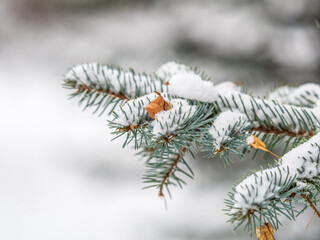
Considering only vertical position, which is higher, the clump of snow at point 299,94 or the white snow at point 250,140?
the clump of snow at point 299,94

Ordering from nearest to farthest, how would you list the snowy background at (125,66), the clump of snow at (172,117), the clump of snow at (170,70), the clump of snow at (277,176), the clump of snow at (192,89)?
the clump of snow at (277,176), the clump of snow at (172,117), the clump of snow at (192,89), the clump of snow at (170,70), the snowy background at (125,66)

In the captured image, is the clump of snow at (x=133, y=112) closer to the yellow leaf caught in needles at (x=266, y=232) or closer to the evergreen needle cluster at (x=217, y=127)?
the evergreen needle cluster at (x=217, y=127)

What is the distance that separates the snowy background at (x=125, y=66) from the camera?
2422mm

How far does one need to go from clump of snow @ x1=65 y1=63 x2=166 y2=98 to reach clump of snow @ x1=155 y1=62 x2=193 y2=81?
15cm

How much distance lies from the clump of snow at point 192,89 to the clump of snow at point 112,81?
65 mm

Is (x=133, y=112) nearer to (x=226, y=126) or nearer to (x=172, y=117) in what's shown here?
(x=172, y=117)

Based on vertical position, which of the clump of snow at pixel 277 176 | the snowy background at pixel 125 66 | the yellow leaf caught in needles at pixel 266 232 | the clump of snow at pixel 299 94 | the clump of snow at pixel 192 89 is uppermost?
the snowy background at pixel 125 66

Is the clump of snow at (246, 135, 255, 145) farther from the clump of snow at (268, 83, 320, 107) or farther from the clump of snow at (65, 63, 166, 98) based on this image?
the clump of snow at (268, 83, 320, 107)

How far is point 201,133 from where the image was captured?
2.15 ft

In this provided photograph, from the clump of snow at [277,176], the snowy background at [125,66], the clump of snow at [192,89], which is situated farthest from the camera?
the snowy background at [125,66]

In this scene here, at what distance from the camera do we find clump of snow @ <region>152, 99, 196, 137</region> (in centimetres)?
58

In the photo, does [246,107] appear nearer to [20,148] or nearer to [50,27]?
[50,27]

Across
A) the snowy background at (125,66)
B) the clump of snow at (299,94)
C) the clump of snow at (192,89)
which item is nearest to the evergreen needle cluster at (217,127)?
the clump of snow at (192,89)

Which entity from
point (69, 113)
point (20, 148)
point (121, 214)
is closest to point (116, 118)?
point (121, 214)
